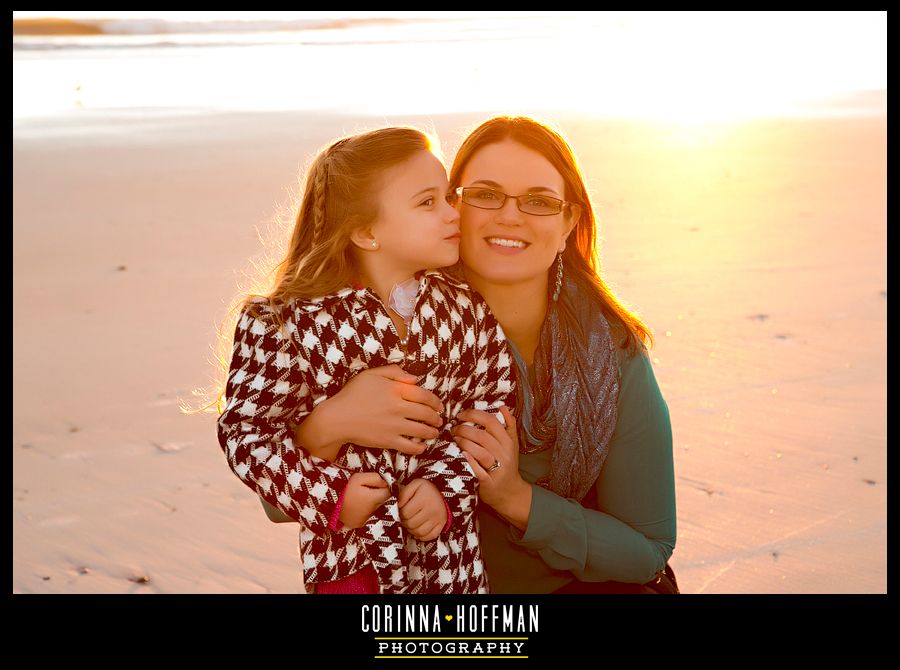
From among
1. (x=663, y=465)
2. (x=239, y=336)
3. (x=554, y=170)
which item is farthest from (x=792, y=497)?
(x=239, y=336)

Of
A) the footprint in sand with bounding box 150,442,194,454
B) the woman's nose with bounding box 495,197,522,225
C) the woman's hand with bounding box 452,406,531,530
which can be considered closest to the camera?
the woman's hand with bounding box 452,406,531,530

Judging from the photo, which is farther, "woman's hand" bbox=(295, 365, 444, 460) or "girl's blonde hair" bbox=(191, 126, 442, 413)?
"girl's blonde hair" bbox=(191, 126, 442, 413)

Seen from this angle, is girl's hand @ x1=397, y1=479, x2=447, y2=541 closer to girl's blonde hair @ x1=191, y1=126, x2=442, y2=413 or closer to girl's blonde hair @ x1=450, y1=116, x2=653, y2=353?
girl's blonde hair @ x1=191, y1=126, x2=442, y2=413

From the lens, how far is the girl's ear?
9.06 feet

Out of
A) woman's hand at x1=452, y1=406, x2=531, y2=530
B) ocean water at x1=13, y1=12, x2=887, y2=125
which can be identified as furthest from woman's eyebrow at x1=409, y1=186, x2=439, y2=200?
ocean water at x1=13, y1=12, x2=887, y2=125

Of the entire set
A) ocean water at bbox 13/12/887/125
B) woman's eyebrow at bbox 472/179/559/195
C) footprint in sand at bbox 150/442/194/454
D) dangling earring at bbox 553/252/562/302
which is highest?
ocean water at bbox 13/12/887/125

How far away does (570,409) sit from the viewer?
111 inches

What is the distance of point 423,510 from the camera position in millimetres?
2553

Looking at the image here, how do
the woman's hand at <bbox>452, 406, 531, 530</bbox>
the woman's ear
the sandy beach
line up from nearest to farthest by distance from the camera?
the woman's hand at <bbox>452, 406, 531, 530</bbox>, the woman's ear, the sandy beach

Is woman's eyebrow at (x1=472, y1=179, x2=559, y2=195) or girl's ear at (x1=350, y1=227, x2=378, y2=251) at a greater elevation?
woman's eyebrow at (x1=472, y1=179, x2=559, y2=195)

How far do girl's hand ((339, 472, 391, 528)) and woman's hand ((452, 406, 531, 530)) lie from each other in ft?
0.80

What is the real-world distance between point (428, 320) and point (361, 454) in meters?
0.37
